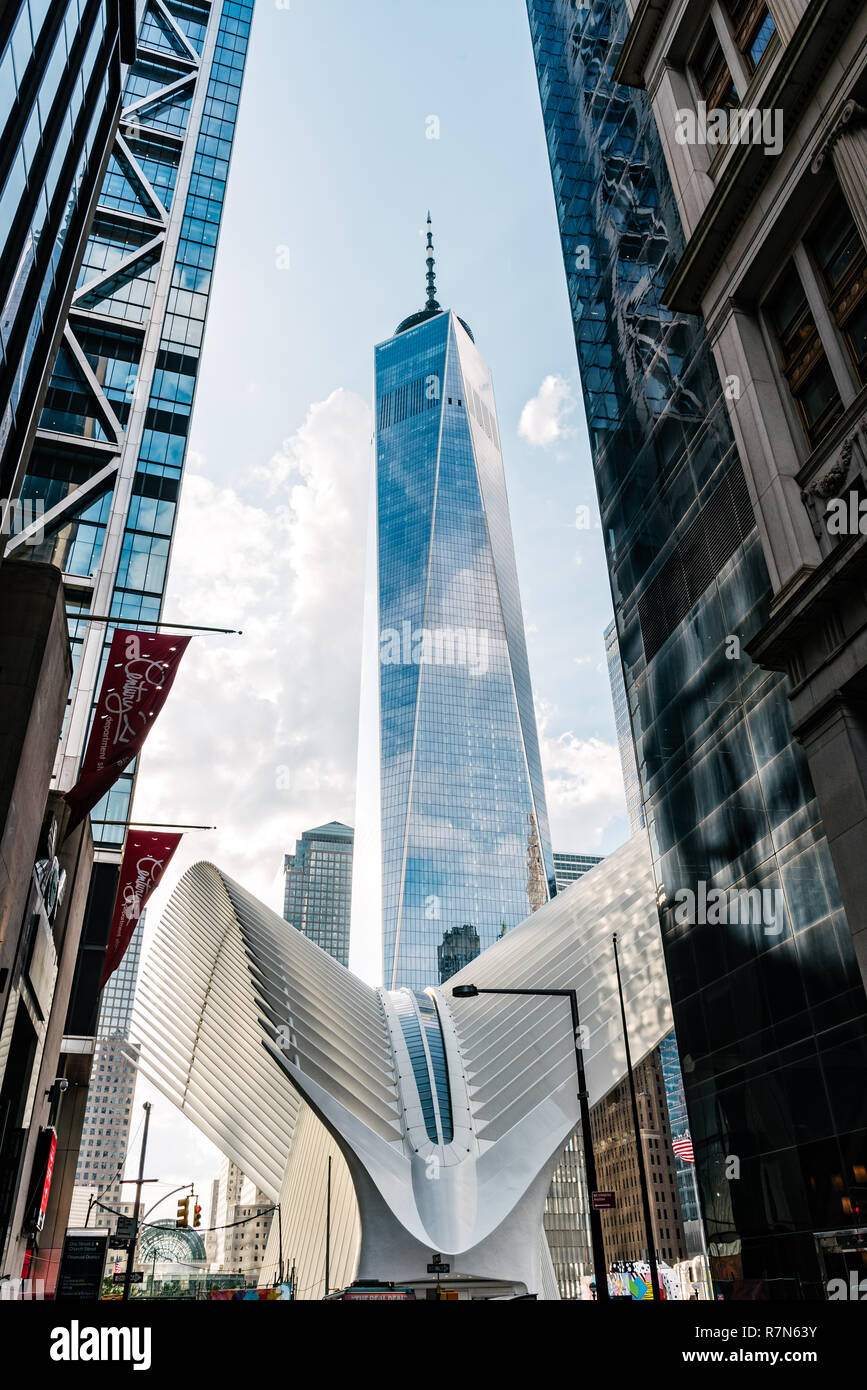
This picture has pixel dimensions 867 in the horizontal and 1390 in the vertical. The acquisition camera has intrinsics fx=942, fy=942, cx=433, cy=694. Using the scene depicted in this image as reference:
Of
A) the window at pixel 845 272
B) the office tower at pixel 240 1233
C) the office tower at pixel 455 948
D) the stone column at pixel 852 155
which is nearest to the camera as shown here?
the stone column at pixel 852 155

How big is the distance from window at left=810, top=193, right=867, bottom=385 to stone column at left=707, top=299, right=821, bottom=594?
1879 millimetres

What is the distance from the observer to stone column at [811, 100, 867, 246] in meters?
14.1

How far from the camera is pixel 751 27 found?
18625 millimetres

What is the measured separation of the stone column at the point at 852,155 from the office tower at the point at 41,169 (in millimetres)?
14065

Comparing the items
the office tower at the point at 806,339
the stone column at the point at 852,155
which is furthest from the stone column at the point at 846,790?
the stone column at the point at 852,155

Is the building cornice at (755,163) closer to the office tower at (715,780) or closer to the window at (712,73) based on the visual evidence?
the office tower at (715,780)

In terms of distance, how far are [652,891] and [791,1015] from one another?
33198mm

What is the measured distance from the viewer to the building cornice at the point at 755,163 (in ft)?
48.7

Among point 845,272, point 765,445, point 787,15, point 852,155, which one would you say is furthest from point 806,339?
point 787,15

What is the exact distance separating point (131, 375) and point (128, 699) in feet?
131

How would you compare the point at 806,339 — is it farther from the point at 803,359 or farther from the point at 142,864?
the point at 142,864

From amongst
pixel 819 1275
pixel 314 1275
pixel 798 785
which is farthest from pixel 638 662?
pixel 314 1275

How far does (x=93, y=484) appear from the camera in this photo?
2008 inches

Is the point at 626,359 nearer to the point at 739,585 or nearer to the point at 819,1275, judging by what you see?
the point at 739,585
